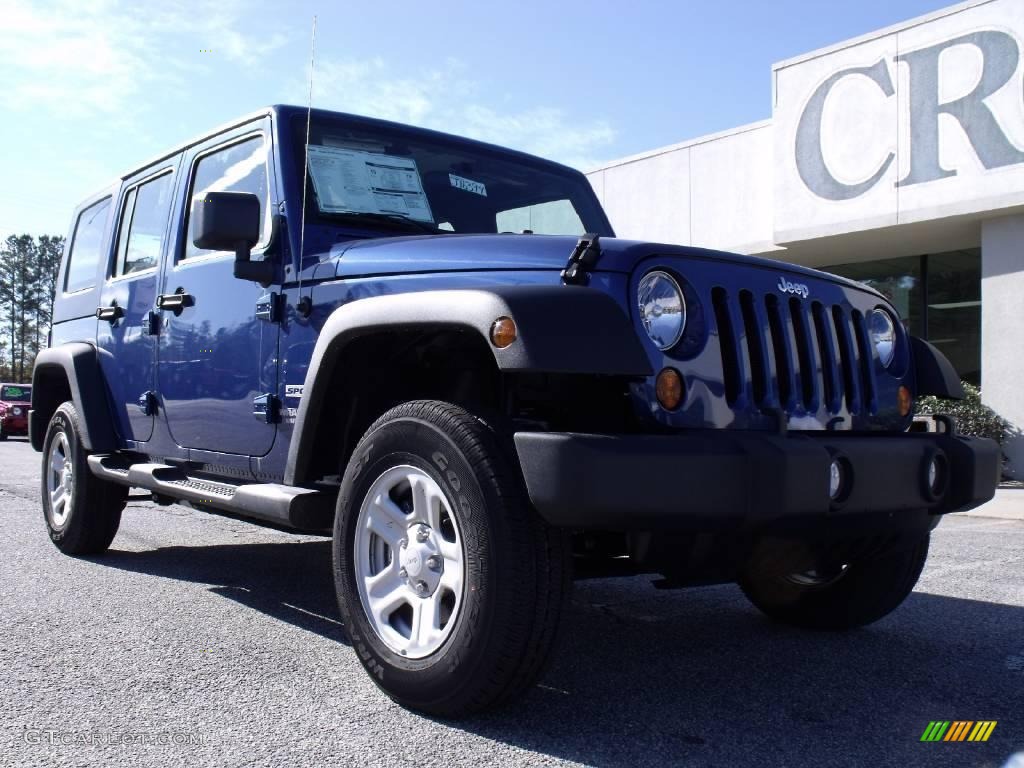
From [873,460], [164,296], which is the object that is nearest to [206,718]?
[873,460]

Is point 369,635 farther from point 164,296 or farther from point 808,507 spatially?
point 164,296

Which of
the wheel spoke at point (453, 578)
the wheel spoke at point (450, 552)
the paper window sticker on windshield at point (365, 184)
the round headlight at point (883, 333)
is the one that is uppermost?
the paper window sticker on windshield at point (365, 184)

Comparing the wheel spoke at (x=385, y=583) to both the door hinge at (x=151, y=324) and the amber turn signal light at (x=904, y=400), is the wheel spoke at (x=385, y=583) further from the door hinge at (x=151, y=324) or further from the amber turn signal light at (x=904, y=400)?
the door hinge at (x=151, y=324)

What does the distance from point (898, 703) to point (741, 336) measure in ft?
4.14

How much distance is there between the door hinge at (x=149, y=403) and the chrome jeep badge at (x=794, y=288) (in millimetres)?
3027

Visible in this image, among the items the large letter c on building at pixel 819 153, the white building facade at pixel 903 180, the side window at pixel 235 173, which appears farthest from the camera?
the large letter c on building at pixel 819 153

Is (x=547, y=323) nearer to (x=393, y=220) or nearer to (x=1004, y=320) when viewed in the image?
(x=393, y=220)

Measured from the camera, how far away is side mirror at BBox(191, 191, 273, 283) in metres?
3.75

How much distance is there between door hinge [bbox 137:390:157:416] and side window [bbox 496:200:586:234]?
1.84 meters

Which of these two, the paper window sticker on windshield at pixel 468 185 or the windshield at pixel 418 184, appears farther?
the paper window sticker on windshield at pixel 468 185

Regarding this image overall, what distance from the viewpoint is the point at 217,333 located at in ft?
14.3

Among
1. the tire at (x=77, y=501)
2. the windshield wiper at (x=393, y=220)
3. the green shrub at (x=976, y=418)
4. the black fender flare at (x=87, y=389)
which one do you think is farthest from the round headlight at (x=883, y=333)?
the green shrub at (x=976, y=418)

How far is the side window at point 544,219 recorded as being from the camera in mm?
4688

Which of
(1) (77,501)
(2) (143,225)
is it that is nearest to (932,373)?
(2) (143,225)
